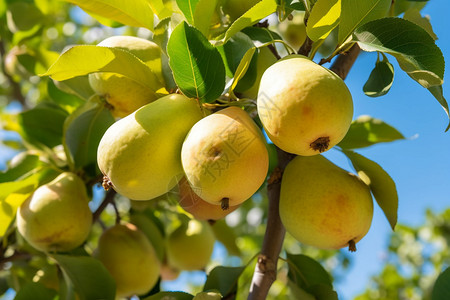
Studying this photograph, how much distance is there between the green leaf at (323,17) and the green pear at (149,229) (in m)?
1.02

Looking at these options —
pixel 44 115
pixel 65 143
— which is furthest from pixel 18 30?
pixel 65 143

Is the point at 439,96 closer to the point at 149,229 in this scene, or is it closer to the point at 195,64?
the point at 195,64

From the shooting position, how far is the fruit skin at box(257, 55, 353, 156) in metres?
0.78

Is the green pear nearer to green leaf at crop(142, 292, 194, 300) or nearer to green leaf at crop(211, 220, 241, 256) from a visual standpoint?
green leaf at crop(211, 220, 241, 256)

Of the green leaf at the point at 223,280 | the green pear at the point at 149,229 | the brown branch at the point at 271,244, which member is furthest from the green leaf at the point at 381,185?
the green pear at the point at 149,229

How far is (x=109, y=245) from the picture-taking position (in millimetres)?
1486

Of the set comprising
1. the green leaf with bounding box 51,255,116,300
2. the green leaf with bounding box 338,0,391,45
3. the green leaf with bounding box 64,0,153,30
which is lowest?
the green leaf with bounding box 51,255,116,300

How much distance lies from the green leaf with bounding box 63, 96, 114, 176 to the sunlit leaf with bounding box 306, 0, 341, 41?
57cm

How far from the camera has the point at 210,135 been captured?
83cm

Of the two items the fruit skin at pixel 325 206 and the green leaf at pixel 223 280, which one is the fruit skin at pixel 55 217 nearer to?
the green leaf at pixel 223 280

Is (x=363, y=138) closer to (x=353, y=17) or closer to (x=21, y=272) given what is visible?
(x=353, y=17)

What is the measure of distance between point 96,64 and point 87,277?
555mm

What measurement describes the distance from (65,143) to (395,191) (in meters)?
0.87

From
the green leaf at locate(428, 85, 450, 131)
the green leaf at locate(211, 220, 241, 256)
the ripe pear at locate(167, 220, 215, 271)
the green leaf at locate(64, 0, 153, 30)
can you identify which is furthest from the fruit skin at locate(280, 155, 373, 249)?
the green leaf at locate(211, 220, 241, 256)
